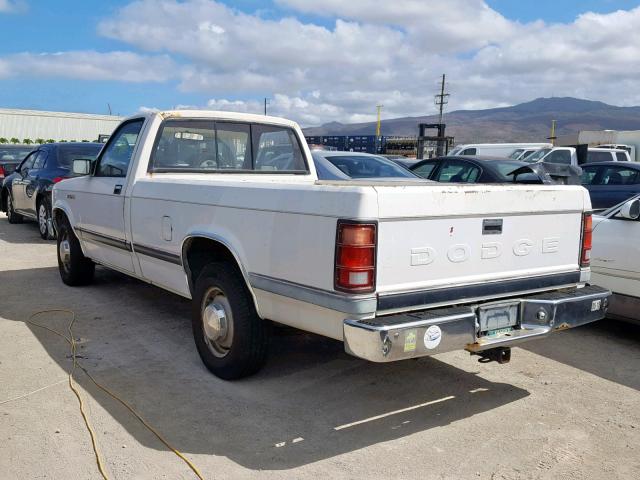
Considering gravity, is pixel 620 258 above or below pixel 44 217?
above

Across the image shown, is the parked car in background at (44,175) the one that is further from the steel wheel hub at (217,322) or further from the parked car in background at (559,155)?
the parked car in background at (559,155)

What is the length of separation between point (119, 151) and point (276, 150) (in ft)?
4.83

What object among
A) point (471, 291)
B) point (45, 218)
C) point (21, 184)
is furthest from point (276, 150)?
point (21, 184)

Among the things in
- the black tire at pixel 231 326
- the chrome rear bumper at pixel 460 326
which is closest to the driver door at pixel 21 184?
the black tire at pixel 231 326

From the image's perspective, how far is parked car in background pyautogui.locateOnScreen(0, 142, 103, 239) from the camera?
35.3 ft

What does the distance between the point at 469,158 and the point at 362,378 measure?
243 inches

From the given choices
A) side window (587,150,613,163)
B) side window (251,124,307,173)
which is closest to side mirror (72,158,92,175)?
side window (251,124,307,173)

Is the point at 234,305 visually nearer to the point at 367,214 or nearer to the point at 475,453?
the point at 367,214

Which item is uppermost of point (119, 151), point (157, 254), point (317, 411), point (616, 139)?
point (616, 139)

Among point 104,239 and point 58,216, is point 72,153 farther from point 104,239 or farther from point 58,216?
point 104,239

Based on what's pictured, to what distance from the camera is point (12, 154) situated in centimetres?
1747

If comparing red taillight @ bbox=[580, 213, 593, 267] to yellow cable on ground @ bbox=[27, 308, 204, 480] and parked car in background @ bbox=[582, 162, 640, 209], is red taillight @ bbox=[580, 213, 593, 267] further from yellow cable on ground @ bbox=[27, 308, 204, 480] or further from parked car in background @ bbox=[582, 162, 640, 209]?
parked car in background @ bbox=[582, 162, 640, 209]

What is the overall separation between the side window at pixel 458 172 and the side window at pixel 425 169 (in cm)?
36

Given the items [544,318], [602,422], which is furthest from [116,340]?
[602,422]
